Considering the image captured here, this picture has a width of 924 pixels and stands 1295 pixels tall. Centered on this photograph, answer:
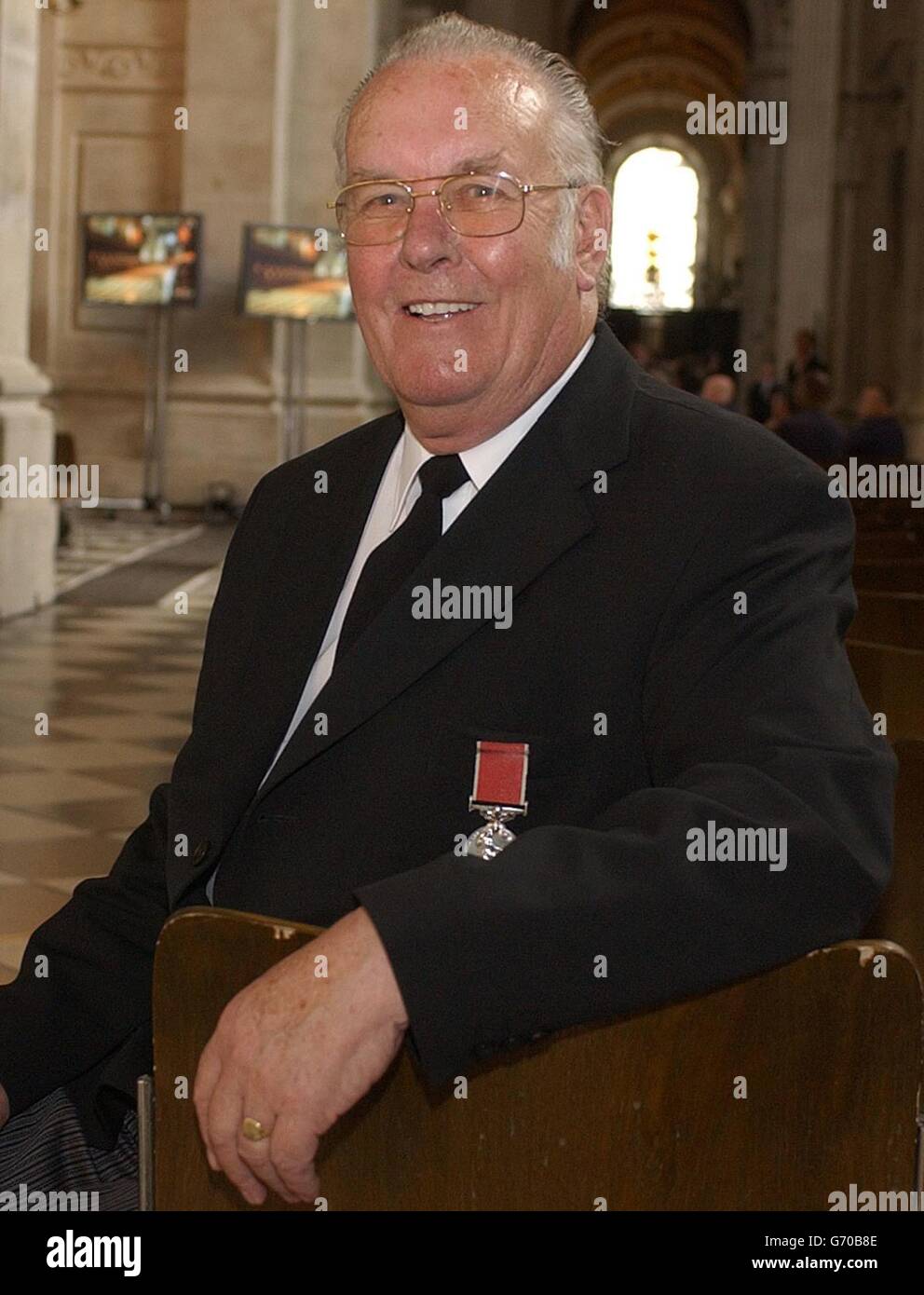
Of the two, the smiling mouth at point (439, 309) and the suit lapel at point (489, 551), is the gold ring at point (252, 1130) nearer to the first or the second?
the suit lapel at point (489, 551)

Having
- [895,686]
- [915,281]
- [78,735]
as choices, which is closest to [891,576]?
[895,686]

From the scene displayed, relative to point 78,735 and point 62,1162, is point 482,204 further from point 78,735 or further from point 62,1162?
point 78,735

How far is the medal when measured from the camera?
6.07ft

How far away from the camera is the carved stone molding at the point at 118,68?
827 inches

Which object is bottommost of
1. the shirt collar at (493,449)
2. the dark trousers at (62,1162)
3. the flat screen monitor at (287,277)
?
the dark trousers at (62,1162)

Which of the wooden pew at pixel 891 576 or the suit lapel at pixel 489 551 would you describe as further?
the wooden pew at pixel 891 576

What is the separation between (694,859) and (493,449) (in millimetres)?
678

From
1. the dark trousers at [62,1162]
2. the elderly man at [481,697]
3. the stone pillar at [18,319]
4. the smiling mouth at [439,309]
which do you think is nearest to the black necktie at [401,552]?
the elderly man at [481,697]

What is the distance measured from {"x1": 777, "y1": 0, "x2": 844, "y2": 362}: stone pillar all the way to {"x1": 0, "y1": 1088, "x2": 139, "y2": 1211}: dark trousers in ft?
86.7

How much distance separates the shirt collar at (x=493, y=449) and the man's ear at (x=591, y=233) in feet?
0.23

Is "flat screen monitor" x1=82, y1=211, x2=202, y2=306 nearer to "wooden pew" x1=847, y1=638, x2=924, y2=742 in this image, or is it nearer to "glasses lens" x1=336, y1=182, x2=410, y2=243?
"wooden pew" x1=847, y1=638, x2=924, y2=742

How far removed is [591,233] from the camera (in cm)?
222
